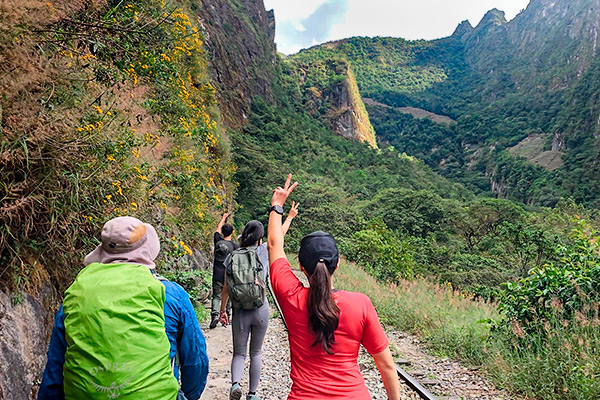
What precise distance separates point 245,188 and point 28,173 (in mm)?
26510

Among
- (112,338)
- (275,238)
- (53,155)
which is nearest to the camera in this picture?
(112,338)

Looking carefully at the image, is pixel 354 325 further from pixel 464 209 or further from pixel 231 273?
pixel 464 209

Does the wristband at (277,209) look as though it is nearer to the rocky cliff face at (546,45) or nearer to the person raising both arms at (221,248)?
the person raising both arms at (221,248)

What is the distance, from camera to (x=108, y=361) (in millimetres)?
1400

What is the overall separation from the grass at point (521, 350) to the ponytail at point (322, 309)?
3325 millimetres

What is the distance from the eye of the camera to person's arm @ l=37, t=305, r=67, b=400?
152cm

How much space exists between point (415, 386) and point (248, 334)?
7.31 ft

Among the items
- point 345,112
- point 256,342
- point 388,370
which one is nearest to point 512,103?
point 345,112

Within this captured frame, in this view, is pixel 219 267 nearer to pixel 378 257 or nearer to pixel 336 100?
pixel 378 257

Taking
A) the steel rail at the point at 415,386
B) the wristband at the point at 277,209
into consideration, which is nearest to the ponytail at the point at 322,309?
the wristband at the point at 277,209

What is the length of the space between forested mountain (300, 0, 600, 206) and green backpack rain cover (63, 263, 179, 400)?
8260cm

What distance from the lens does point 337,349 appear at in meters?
1.77

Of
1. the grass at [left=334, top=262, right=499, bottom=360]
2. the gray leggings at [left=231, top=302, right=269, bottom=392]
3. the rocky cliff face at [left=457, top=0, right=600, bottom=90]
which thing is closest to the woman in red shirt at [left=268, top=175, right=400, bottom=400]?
the gray leggings at [left=231, top=302, right=269, bottom=392]

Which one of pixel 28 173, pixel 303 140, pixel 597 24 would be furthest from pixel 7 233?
pixel 597 24
